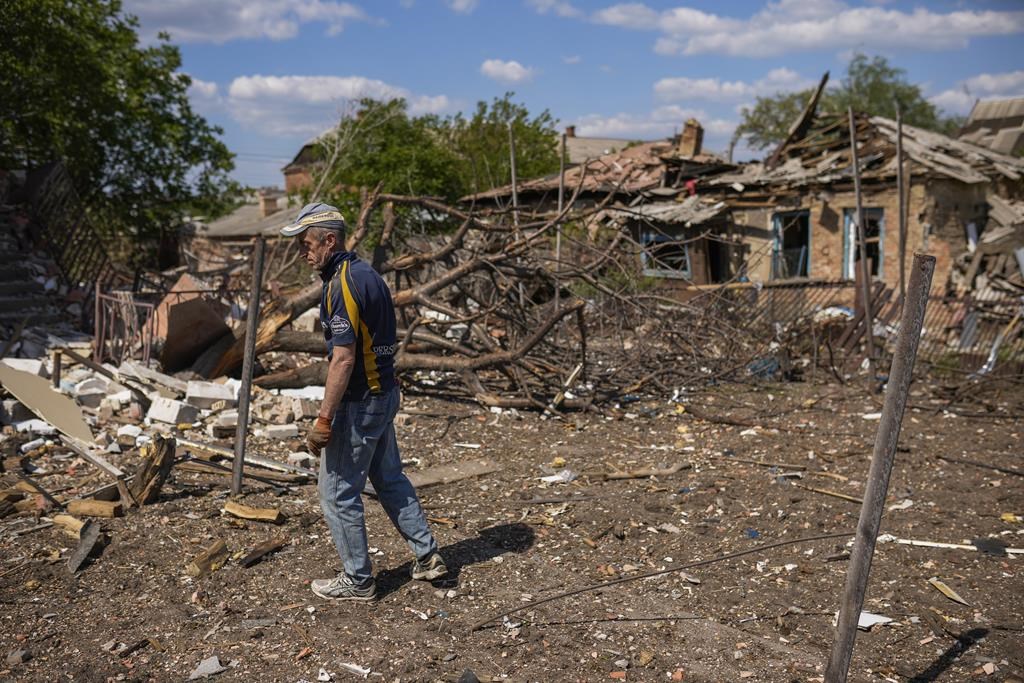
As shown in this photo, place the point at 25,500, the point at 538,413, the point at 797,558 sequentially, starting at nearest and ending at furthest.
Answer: the point at 797,558 → the point at 25,500 → the point at 538,413

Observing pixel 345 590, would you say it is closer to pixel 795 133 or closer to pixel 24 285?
pixel 24 285

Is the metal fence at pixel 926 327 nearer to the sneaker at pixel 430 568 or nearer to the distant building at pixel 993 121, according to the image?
the sneaker at pixel 430 568

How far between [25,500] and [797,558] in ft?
14.7

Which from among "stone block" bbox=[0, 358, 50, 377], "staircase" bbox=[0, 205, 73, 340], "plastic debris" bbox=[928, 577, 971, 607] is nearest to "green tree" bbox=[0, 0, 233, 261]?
"staircase" bbox=[0, 205, 73, 340]

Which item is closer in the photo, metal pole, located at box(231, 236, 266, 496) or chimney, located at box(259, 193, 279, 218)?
metal pole, located at box(231, 236, 266, 496)

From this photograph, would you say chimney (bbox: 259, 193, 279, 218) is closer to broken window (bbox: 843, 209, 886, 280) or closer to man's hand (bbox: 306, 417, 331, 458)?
broken window (bbox: 843, 209, 886, 280)

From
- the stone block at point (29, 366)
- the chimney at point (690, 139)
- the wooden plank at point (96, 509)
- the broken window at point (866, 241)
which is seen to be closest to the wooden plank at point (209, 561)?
→ the wooden plank at point (96, 509)

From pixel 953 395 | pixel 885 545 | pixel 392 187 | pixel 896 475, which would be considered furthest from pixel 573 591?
pixel 392 187

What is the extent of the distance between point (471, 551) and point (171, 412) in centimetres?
343

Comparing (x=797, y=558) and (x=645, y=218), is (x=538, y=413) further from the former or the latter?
(x=797, y=558)

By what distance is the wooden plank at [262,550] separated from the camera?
4254mm

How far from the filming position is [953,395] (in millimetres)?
8922

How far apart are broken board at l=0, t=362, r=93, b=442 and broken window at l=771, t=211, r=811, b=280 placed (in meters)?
14.1

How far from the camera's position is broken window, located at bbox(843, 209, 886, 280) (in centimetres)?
1627
